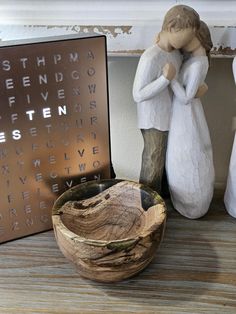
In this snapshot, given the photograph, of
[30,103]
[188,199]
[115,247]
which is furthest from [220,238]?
[30,103]

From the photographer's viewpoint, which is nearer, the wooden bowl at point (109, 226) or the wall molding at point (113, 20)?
the wooden bowl at point (109, 226)

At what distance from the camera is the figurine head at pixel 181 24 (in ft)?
1.68

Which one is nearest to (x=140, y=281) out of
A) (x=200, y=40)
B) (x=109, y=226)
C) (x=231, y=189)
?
(x=109, y=226)

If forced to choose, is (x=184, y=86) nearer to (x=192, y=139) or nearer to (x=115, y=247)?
(x=192, y=139)

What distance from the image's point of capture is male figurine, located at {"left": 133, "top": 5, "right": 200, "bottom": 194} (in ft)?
1.70

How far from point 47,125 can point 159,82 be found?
0.50 ft

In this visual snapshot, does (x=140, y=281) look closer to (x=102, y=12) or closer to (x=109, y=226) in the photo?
(x=109, y=226)

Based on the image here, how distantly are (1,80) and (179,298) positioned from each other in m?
0.33

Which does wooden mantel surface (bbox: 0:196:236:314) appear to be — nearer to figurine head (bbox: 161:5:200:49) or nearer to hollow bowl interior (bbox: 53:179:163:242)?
hollow bowl interior (bbox: 53:179:163:242)

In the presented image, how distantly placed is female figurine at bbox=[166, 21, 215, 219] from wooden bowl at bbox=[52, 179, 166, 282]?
0.21 feet

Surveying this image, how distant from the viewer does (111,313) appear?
477mm

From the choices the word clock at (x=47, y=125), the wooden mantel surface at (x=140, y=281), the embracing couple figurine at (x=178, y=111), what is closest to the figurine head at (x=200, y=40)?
the embracing couple figurine at (x=178, y=111)

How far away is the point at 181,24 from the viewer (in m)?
0.51

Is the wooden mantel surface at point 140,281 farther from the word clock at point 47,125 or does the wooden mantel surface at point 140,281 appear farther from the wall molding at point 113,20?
the wall molding at point 113,20
